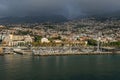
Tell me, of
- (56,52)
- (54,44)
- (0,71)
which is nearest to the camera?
(0,71)

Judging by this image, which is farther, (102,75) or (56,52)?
(56,52)

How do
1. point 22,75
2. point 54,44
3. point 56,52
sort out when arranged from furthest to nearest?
point 54,44 → point 56,52 → point 22,75

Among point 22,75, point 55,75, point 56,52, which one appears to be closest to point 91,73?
point 55,75

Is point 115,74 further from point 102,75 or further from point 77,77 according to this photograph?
point 77,77

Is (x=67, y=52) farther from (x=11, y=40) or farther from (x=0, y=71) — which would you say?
(x=0, y=71)

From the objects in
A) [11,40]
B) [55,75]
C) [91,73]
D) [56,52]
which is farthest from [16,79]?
[11,40]

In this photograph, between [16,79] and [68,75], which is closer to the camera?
[16,79]

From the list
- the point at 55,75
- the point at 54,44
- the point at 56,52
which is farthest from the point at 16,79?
the point at 54,44

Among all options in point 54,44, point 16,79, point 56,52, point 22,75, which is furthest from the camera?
point 54,44

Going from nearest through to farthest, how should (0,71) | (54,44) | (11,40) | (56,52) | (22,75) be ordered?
(22,75) → (0,71) → (56,52) → (54,44) → (11,40)
